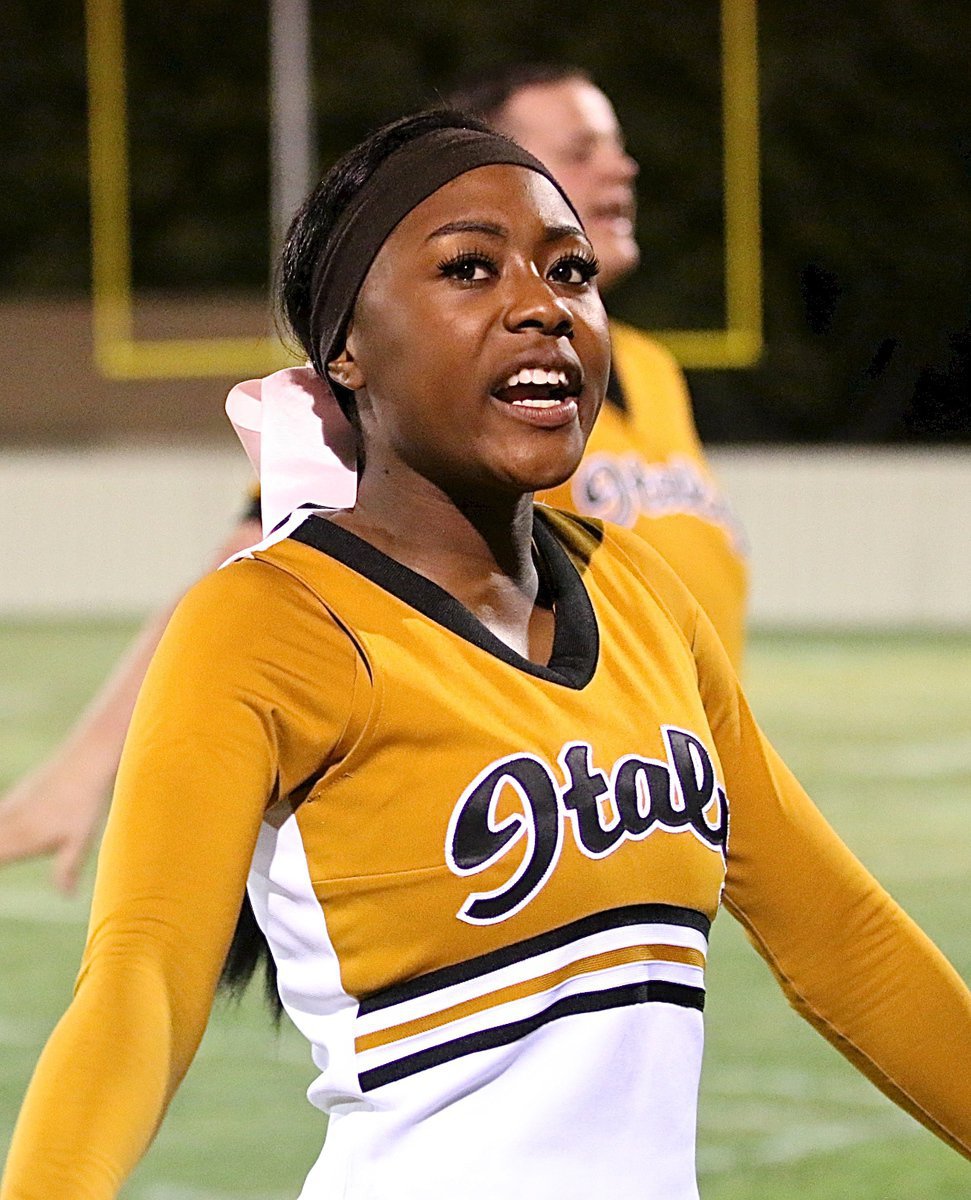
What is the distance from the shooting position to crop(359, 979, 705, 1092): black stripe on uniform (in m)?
1.81

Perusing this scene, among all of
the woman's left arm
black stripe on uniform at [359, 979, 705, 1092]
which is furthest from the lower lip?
black stripe on uniform at [359, 979, 705, 1092]

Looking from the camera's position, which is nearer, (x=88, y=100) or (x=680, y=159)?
(x=680, y=159)

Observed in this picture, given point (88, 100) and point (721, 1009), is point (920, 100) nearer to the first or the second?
point (88, 100)

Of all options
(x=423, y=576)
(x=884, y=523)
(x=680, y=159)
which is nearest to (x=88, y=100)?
(x=680, y=159)

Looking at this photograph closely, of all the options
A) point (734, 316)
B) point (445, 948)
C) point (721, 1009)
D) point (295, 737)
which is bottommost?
point (734, 316)

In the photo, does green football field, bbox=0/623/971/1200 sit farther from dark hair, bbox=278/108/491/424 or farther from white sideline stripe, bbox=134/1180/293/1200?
dark hair, bbox=278/108/491/424

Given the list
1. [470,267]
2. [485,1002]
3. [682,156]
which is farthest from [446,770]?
[682,156]

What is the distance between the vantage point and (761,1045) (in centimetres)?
484

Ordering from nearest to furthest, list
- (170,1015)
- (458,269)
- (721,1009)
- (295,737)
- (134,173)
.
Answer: (170,1015) < (295,737) < (458,269) < (721,1009) < (134,173)

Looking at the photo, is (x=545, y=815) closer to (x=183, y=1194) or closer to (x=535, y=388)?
(x=535, y=388)

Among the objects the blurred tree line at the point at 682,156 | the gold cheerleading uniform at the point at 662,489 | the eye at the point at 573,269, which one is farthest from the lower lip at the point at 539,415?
the blurred tree line at the point at 682,156

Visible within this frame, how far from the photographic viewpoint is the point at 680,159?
16.8 metres

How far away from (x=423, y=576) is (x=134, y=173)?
55.0ft

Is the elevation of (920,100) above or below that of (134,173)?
above
